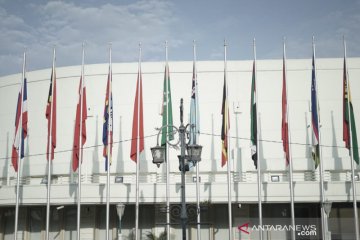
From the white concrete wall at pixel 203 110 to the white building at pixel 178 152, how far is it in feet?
0.27

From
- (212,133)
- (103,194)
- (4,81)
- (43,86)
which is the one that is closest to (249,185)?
(212,133)

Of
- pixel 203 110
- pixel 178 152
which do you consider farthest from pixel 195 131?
pixel 203 110

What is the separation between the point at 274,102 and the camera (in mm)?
37938

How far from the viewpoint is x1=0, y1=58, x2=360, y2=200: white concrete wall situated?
36.6 meters

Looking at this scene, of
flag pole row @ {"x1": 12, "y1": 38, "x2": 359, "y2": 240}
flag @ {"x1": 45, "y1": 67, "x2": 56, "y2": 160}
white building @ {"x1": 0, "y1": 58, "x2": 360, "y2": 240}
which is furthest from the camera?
white building @ {"x1": 0, "y1": 58, "x2": 360, "y2": 240}

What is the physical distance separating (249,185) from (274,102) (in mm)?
8872

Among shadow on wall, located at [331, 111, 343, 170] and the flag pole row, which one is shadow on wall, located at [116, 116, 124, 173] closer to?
the flag pole row

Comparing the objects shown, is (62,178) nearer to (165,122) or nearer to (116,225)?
(116,225)

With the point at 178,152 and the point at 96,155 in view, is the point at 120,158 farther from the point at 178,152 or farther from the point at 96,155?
the point at 178,152

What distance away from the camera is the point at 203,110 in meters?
38.1

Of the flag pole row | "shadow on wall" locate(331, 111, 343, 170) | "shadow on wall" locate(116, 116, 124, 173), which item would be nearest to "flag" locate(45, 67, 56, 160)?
the flag pole row

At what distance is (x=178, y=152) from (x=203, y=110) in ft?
13.1

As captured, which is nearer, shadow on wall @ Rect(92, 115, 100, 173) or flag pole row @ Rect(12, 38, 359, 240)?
flag pole row @ Rect(12, 38, 359, 240)

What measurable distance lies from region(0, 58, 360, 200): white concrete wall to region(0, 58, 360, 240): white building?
8 centimetres
